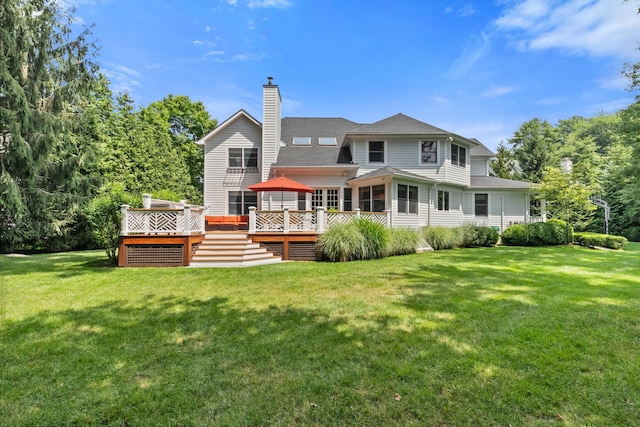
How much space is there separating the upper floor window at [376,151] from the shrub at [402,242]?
213 inches

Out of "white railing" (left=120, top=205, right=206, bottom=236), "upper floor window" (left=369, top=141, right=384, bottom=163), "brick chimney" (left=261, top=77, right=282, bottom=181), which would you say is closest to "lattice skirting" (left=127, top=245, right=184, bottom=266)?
"white railing" (left=120, top=205, right=206, bottom=236)

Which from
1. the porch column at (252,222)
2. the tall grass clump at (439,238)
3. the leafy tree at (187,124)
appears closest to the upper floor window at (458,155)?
the tall grass clump at (439,238)

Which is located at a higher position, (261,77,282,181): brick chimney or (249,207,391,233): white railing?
(261,77,282,181): brick chimney

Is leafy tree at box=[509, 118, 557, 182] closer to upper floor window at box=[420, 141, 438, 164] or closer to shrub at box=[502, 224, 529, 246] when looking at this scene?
shrub at box=[502, 224, 529, 246]

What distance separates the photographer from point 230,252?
31.5ft

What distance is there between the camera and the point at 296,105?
23.4 meters

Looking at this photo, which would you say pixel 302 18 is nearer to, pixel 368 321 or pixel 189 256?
pixel 189 256

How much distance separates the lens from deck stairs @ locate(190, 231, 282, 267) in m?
9.15

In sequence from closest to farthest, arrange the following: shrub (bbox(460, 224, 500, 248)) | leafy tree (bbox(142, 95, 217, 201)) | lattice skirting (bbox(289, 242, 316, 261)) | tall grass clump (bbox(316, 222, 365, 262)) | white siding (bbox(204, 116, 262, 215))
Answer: tall grass clump (bbox(316, 222, 365, 262)) < lattice skirting (bbox(289, 242, 316, 261)) < shrub (bbox(460, 224, 500, 248)) < white siding (bbox(204, 116, 262, 215)) < leafy tree (bbox(142, 95, 217, 201))

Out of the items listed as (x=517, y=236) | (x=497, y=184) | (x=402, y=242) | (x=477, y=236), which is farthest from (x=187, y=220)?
(x=497, y=184)

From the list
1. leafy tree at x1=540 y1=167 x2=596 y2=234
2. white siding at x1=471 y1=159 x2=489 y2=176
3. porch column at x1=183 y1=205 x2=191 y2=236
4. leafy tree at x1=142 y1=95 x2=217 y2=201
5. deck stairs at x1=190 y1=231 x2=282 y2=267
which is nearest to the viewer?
porch column at x1=183 y1=205 x2=191 y2=236

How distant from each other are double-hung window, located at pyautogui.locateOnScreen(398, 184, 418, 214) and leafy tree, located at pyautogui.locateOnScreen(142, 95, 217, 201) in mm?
21286

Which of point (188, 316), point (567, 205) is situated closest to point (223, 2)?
point (188, 316)

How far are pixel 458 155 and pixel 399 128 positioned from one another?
13.1ft
